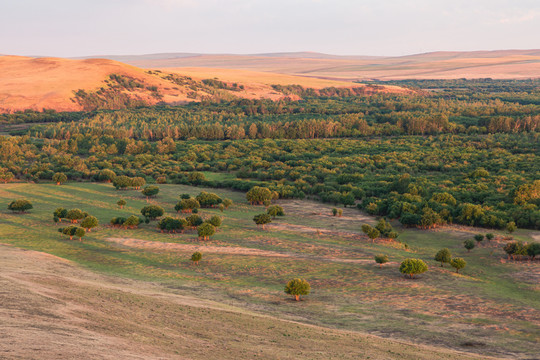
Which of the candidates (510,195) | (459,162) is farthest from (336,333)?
(459,162)

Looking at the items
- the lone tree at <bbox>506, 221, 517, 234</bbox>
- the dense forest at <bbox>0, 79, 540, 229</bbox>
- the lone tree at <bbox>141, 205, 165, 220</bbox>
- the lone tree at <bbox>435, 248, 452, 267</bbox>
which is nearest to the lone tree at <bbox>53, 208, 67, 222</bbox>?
the lone tree at <bbox>141, 205, 165, 220</bbox>

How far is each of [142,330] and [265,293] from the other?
18341 millimetres

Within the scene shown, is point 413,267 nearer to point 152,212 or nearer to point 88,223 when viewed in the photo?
point 152,212

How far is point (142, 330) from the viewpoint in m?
27.4

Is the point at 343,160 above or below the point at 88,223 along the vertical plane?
below

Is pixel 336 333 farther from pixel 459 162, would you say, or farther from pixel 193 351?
pixel 459 162

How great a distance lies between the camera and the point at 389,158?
5344 inches

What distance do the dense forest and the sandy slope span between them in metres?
45.0

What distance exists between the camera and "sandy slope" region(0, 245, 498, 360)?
2203 centimetres

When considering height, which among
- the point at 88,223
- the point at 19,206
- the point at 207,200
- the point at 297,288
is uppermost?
the point at 297,288

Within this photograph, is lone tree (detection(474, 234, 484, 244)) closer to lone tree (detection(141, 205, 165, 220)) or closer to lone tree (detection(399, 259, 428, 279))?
lone tree (detection(399, 259, 428, 279))

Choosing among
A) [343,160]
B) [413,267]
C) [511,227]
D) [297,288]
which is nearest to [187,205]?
[297,288]

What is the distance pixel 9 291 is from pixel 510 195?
264ft

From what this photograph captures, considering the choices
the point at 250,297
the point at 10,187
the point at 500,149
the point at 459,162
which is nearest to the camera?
the point at 250,297
